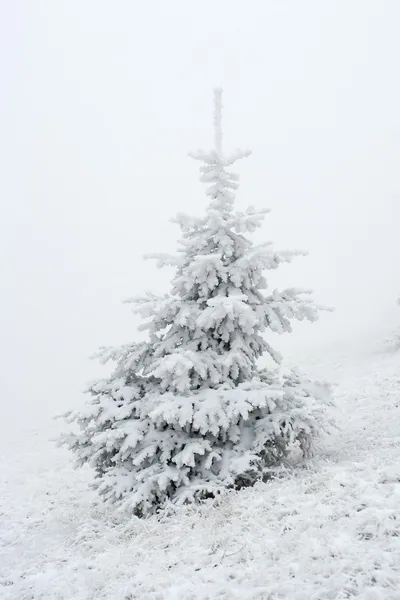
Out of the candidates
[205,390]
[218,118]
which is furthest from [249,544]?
[218,118]

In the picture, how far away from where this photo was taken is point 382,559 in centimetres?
521

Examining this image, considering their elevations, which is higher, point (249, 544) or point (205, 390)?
point (205, 390)

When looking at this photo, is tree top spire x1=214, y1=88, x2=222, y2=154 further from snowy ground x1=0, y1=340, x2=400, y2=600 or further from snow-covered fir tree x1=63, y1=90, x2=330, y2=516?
snowy ground x1=0, y1=340, x2=400, y2=600

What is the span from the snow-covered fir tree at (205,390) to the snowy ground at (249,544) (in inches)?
33.0

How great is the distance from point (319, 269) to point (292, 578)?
149551 millimetres

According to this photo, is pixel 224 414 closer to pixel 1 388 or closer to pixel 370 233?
pixel 1 388

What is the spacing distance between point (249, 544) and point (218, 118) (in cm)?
918

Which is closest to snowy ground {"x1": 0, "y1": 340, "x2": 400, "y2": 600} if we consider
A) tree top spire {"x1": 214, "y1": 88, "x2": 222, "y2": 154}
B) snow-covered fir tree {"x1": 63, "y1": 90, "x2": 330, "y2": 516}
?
snow-covered fir tree {"x1": 63, "y1": 90, "x2": 330, "y2": 516}

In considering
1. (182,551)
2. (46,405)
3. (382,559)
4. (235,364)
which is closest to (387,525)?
(382,559)

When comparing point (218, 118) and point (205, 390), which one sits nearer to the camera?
point (205, 390)

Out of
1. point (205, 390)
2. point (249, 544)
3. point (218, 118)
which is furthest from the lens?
point (218, 118)

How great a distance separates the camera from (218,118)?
11516mm

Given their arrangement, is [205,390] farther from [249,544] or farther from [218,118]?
[218,118]

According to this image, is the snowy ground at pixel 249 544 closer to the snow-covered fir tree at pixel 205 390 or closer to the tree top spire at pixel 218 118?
the snow-covered fir tree at pixel 205 390
